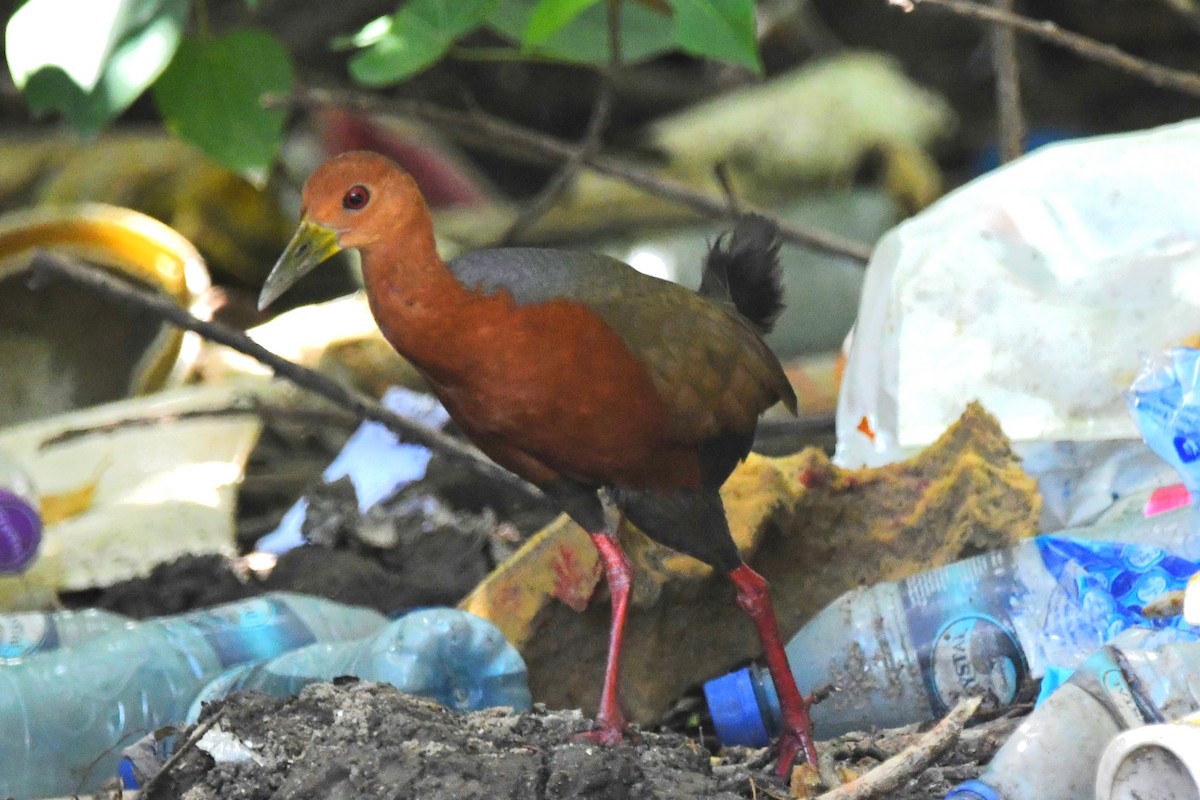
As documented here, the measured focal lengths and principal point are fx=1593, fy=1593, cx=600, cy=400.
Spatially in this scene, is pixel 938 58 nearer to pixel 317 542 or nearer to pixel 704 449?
pixel 317 542

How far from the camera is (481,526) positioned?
136 inches

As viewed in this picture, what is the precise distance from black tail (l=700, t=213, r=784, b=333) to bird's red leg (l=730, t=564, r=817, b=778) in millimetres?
510

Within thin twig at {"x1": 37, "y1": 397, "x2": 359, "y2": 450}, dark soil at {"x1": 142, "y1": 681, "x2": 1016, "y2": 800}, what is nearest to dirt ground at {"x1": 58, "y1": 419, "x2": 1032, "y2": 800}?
dark soil at {"x1": 142, "y1": 681, "x2": 1016, "y2": 800}

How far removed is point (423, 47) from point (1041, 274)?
51.2 inches

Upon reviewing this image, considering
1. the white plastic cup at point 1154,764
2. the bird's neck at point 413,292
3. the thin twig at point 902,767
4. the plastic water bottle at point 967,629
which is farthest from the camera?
Result: the plastic water bottle at point 967,629

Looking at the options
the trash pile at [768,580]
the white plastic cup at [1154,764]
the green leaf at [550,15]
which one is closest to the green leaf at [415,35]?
the green leaf at [550,15]

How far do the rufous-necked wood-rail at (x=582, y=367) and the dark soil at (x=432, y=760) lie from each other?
7.0 inches

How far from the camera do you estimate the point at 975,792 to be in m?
1.79

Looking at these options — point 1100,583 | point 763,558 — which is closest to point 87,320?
point 763,558

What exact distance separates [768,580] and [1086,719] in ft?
3.45

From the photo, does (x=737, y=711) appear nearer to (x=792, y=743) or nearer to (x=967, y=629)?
(x=792, y=743)

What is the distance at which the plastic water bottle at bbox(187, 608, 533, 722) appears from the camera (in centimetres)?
244

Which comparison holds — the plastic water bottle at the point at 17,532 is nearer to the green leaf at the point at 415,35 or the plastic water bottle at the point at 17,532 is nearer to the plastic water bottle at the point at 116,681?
the plastic water bottle at the point at 116,681

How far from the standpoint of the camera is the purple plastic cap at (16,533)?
3068 millimetres
